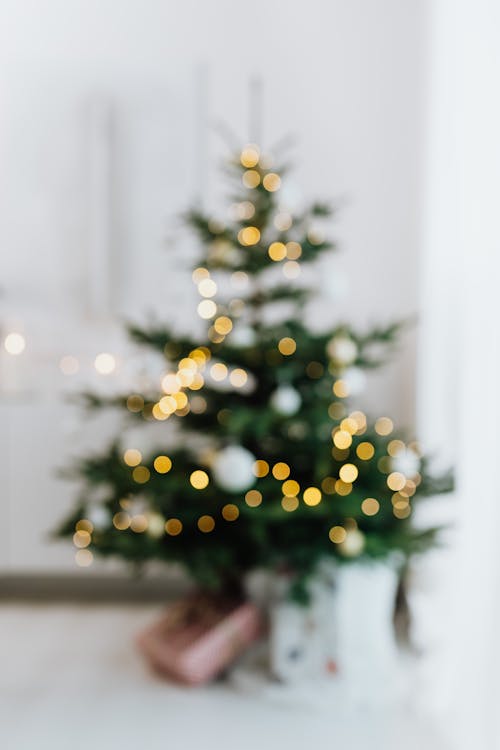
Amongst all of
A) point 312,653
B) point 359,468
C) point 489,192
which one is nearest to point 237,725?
point 312,653

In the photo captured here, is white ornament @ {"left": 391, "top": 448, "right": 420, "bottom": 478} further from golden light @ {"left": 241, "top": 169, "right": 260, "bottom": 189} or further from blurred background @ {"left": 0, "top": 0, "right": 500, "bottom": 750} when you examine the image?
blurred background @ {"left": 0, "top": 0, "right": 500, "bottom": 750}

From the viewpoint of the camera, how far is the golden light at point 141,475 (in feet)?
5.11

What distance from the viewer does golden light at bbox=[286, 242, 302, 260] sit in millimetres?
1626

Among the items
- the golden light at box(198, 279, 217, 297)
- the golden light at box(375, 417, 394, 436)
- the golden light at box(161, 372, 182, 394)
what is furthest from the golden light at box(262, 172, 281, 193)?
the golden light at box(375, 417, 394, 436)

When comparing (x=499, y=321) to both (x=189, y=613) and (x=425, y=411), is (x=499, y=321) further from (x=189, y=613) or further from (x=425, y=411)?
(x=189, y=613)

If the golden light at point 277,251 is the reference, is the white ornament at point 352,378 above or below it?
below

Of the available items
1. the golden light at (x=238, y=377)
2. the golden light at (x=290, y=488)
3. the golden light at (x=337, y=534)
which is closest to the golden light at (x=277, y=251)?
the golden light at (x=238, y=377)

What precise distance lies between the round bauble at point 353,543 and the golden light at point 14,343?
4.29 ft

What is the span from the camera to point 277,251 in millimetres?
1616

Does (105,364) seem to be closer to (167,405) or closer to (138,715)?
(167,405)

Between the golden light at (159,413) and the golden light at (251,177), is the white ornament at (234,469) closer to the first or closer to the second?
the golden light at (159,413)

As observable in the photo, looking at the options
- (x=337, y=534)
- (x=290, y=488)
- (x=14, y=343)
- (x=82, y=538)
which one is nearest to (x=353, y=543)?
(x=337, y=534)

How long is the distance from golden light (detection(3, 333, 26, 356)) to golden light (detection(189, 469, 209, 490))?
1.02 metres

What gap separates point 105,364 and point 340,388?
965 mm
